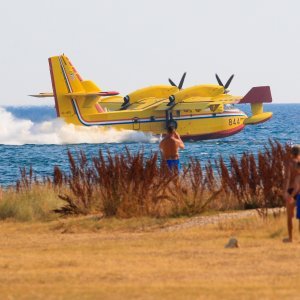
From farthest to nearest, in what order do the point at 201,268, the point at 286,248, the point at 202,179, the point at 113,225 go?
the point at 202,179, the point at 113,225, the point at 286,248, the point at 201,268

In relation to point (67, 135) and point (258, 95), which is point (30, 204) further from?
point (258, 95)

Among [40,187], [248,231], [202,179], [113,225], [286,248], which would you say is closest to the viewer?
[286,248]

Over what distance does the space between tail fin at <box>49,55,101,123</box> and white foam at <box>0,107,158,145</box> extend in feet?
3.01

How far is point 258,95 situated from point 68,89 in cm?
1293

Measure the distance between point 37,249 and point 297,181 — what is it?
3.54 metres

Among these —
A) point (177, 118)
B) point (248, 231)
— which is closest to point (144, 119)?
point (177, 118)

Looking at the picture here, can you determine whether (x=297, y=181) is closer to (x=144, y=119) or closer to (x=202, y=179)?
(x=202, y=179)

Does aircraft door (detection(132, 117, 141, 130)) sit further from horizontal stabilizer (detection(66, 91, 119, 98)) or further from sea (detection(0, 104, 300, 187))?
horizontal stabilizer (detection(66, 91, 119, 98))

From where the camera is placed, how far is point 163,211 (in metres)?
18.2

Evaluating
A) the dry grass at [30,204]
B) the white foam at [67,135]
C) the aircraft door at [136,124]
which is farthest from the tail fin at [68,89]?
the dry grass at [30,204]

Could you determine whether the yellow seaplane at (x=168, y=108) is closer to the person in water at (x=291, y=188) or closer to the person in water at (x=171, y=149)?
the person in water at (x=171, y=149)

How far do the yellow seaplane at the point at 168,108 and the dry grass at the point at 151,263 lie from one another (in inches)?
2198

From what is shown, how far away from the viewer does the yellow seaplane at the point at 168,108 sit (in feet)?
239

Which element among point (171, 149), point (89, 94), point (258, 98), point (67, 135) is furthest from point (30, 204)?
point (258, 98)
